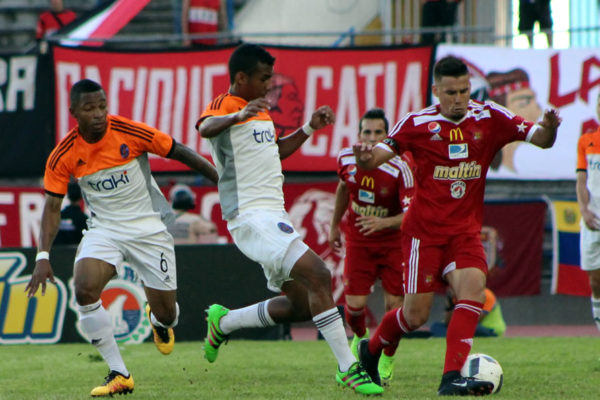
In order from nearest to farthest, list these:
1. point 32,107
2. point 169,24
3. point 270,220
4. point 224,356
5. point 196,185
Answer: point 270,220
point 224,356
point 32,107
point 196,185
point 169,24

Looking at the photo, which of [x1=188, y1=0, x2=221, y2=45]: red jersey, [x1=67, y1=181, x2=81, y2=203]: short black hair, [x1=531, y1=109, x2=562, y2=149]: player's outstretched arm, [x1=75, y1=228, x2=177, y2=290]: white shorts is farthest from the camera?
[x1=188, y1=0, x2=221, y2=45]: red jersey

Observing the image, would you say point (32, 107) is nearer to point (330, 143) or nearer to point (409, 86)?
point (330, 143)

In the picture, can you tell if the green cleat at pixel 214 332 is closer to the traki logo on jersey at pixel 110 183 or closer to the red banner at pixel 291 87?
the traki logo on jersey at pixel 110 183

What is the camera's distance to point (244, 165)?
23.1ft

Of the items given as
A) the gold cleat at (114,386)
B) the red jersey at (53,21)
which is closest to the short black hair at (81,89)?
the gold cleat at (114,386)

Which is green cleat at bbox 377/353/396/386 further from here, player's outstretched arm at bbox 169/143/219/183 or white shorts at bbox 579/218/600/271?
white shorts at bbox 579/218/600/271

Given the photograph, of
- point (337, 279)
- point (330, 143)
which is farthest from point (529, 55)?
point (337, 279)

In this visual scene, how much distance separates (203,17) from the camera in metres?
15.5

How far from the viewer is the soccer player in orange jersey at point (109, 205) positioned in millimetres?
7270

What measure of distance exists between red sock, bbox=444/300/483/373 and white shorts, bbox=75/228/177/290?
7.53 ft

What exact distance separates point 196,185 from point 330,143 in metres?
2.28

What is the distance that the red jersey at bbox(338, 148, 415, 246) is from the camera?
366 inches

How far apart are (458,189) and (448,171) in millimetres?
143

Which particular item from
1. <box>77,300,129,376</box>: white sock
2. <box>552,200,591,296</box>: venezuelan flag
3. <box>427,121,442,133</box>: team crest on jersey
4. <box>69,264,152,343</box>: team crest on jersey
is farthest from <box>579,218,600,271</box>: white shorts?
A: <box>69,264,152,343</box>: team crest on jersey
